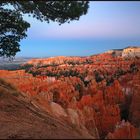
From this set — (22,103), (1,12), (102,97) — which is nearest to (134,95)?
(102,97)

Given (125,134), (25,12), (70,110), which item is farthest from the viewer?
(70,110)

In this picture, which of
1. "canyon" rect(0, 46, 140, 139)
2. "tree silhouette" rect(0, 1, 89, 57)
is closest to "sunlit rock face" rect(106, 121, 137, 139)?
"canyon" rect(0, 46, 140, 139)

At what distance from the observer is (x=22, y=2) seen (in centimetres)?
1204

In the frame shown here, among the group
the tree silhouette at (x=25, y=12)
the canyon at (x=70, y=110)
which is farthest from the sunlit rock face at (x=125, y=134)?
the tree silhouette at (x=25, y=12)

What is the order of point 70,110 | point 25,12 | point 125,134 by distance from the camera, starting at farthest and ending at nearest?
point 70,110, point 125,134, point 25,12

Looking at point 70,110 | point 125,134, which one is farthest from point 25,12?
point 70,110

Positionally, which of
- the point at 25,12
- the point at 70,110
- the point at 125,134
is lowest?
the point at 70,110

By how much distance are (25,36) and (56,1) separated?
3.85m

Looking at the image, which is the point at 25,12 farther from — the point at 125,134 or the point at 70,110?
the point at 70,110

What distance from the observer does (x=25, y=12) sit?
Answer: 12469 millimetres

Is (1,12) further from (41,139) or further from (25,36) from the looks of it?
(41,139)

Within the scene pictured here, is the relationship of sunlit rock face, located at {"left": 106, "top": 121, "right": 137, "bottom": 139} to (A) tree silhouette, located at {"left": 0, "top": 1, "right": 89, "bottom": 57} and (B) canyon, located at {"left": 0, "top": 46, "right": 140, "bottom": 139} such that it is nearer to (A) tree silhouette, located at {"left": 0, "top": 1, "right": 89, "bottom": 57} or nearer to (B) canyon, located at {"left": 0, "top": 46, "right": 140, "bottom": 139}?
(B) canyon, located at {"left": 0, "top": 46, "right": 140, "bottom": 139}

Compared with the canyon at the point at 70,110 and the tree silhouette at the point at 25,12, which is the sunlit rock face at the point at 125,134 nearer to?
the canyon at the point at 70,110

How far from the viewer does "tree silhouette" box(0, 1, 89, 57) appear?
11.4 meters
